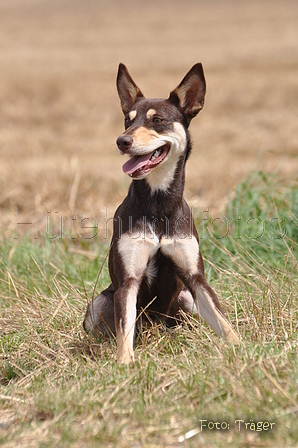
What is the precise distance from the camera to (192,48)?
27062 millimetres

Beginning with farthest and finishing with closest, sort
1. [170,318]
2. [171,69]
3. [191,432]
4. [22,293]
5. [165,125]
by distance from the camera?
[171,69], [22,293], [170,318], [165,125], [191,432]

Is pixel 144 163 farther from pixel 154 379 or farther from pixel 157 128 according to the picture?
pixel 154 379

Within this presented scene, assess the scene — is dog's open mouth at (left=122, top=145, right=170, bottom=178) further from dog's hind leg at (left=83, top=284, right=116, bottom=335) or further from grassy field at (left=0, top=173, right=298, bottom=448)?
grassy field at (left=0, top=173, right=298, bottom=448)

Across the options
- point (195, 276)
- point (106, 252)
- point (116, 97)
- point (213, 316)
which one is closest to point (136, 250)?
Result: point (195, 276)

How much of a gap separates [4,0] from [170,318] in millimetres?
54170

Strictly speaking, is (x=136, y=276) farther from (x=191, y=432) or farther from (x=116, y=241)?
(x=191, y=432)

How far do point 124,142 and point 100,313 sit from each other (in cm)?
124

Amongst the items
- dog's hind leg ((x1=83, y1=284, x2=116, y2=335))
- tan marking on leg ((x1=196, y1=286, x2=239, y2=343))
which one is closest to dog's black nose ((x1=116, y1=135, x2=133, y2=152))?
tan marking on leg ((x1=196, y1=286, x2=239, y2=343))

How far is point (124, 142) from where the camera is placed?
130 inches

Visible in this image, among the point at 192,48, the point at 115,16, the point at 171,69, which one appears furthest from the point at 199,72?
the point at 115,16

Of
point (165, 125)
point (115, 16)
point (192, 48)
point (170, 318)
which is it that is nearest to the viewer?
point (165, 125)

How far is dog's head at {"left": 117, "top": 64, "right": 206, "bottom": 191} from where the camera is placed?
11.2 feet

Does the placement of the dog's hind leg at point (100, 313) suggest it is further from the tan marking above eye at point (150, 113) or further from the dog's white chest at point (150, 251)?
the tan marking above eye at point (150, 113)

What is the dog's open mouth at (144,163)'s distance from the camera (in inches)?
135
